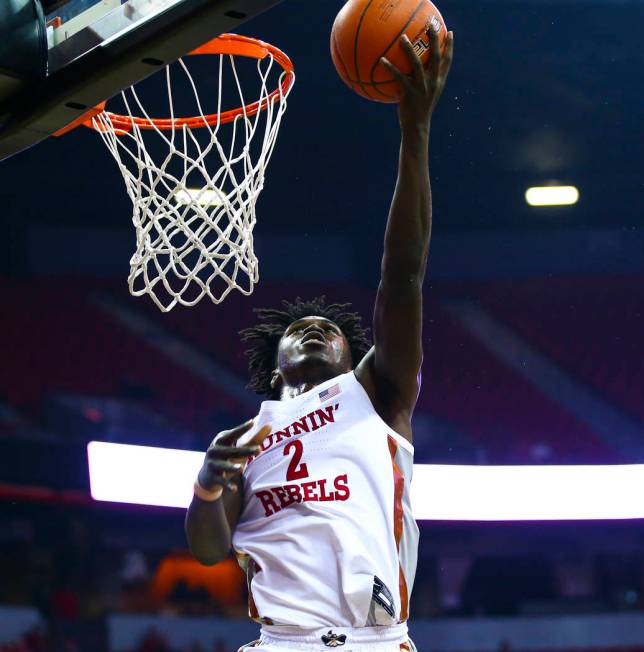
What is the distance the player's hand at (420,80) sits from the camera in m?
2.58

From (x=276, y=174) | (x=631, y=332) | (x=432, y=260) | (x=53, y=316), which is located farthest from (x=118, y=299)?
(x=631, y=332)

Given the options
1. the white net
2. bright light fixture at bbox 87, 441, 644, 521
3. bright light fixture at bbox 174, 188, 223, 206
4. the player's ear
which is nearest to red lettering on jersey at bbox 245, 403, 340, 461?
the player's ear

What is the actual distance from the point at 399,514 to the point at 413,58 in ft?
3.83

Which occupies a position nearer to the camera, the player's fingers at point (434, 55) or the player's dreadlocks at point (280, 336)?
the player's fingers at point (434, 55)

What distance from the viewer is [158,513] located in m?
6.63

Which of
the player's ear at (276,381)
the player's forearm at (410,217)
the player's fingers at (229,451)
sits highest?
the player's forearm at (410,217)

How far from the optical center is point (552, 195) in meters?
6.94

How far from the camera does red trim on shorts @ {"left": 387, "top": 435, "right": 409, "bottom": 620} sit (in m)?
2.78

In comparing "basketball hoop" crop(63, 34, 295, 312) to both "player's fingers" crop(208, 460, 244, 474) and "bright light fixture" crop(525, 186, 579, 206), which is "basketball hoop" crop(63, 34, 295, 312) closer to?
"player's fingers" crop(208, 460, 244, 474)

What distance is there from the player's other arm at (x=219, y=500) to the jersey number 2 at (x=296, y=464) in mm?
133

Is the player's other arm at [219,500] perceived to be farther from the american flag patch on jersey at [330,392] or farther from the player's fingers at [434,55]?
A: the player's fingers at [434,55]

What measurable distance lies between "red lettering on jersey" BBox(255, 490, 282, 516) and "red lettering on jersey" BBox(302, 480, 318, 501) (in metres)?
0.09

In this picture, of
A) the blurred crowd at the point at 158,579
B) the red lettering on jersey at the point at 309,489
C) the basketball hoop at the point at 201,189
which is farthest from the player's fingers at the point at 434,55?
the blurred crowd at the point at 158,579

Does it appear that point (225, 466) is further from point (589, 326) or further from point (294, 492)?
point (589, 326)
